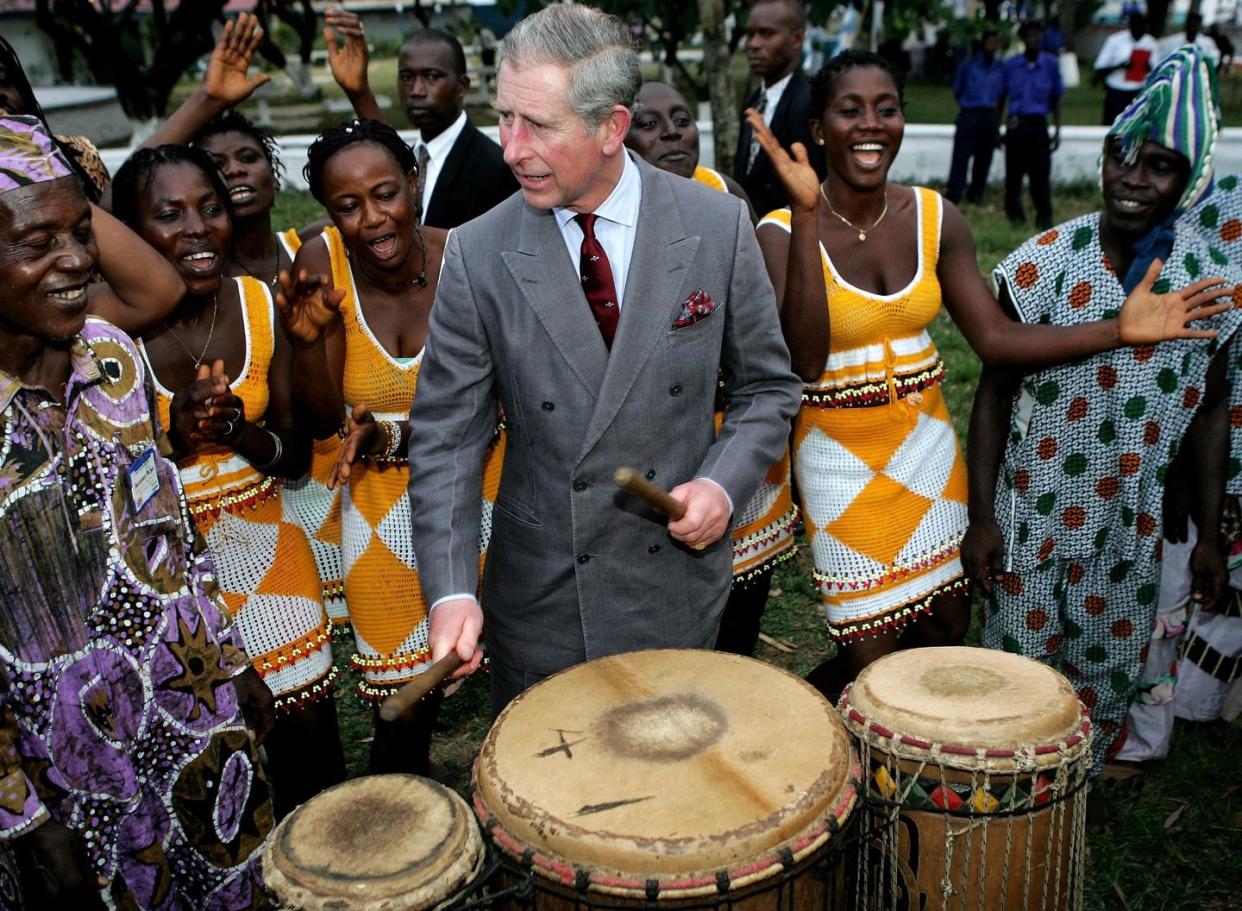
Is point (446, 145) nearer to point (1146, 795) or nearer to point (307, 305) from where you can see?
point (307, 305)

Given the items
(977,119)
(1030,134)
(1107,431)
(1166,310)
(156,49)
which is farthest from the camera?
(156,49)

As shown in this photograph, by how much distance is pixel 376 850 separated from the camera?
1890 millimetres

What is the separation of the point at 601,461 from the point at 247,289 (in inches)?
51.4

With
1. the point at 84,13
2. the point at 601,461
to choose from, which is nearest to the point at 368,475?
the point at 601,461

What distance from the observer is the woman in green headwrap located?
9.82ft

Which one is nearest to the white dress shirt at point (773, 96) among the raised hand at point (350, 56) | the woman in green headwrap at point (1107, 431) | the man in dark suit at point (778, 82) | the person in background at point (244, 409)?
the man in dark suit at point (778, 82)

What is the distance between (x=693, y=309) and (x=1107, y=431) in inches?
54.6

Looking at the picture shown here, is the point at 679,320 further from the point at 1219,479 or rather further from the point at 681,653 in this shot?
the point at 1219,479

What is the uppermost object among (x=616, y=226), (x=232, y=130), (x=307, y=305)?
(x=232, y=130)

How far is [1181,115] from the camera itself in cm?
290

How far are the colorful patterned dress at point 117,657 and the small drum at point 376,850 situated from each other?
0.51 meters

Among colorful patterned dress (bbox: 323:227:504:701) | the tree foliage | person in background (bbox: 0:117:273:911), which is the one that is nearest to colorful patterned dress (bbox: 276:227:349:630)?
colorful patterned dress (bbox: 323:227:504:701)

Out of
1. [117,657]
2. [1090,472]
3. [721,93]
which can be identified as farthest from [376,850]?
[721,93]

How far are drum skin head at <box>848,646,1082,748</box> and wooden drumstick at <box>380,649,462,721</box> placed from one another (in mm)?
844
